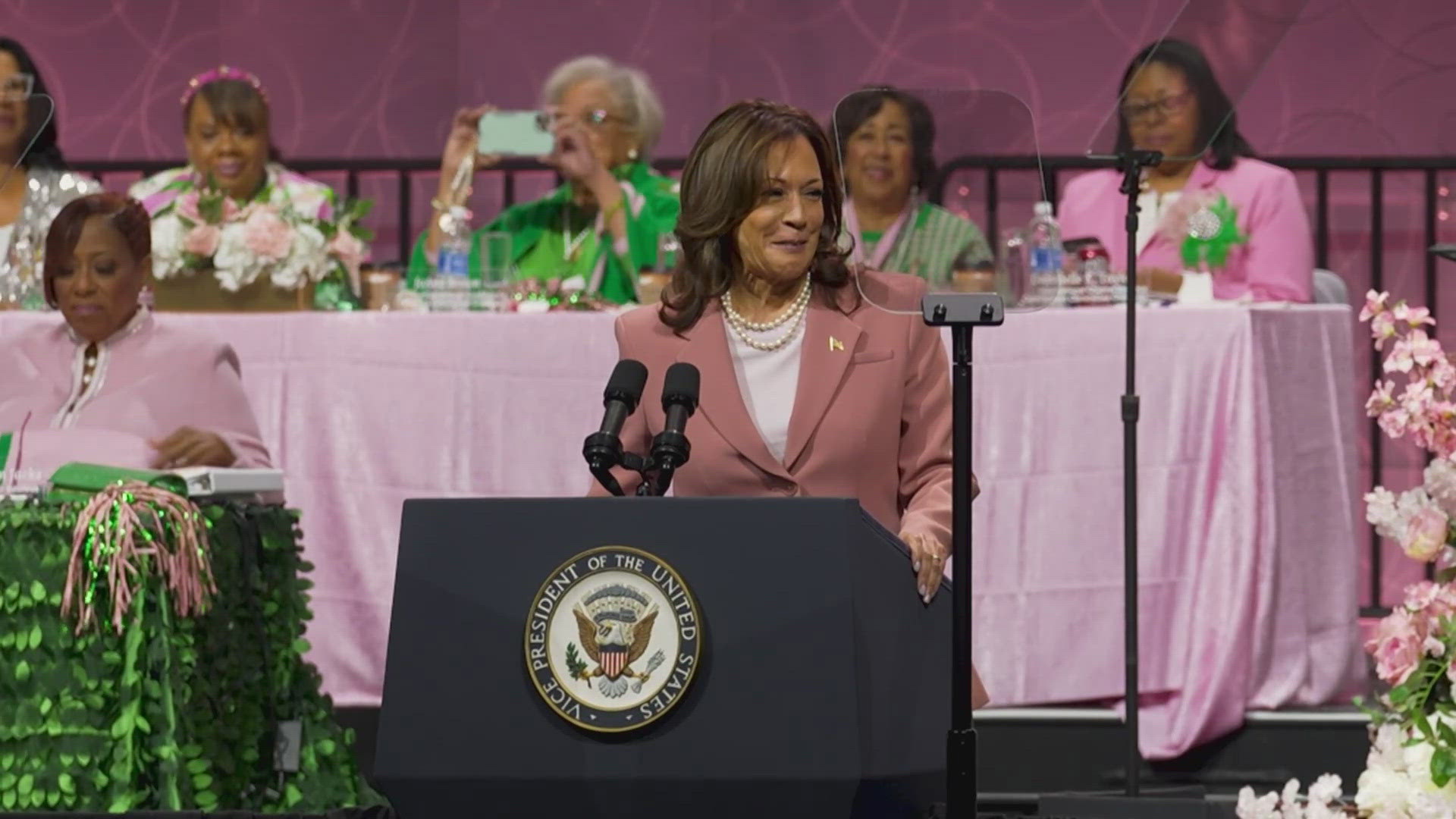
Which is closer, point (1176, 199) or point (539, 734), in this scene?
point (539, 734)

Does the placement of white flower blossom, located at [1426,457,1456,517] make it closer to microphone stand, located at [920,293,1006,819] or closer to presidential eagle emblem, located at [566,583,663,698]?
microphone stand, located at [920,293,1006,819]

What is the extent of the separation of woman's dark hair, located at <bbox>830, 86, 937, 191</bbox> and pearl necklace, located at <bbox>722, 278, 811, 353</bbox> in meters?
0.20

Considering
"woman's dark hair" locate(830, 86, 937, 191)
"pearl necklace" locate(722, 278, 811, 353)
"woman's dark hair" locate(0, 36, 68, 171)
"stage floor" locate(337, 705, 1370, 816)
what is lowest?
"stage floor" locate(337, 705, 1370, 816)

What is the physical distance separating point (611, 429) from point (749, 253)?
0.56 meters

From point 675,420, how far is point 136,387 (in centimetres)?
192

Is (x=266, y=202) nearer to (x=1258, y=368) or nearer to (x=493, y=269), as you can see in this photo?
(x=493, y=269)

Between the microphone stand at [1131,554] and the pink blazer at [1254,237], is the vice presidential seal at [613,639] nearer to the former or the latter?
the microphone stand at [1131,554]

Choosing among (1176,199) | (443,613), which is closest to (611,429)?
(443,613)

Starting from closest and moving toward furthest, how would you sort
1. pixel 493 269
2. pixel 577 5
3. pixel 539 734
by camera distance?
pixel 539 734, pixel 493 269, pixel 577 5

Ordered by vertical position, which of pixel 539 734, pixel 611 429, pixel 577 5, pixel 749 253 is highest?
pixel 577 5

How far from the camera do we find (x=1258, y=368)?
432 cm

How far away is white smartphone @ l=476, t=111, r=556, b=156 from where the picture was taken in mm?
5402

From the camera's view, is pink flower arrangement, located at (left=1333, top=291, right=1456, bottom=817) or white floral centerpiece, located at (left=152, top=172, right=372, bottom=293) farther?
white floral centerpiece, located at (left=152, top=172, right=372, bottom=293)

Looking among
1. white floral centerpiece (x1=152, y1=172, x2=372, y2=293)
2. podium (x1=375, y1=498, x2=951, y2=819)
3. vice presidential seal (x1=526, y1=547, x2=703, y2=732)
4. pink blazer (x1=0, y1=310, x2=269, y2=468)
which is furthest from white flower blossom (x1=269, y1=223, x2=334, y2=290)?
vice presidential seal (x1=526, y1=547, x2=703, y2=732)
